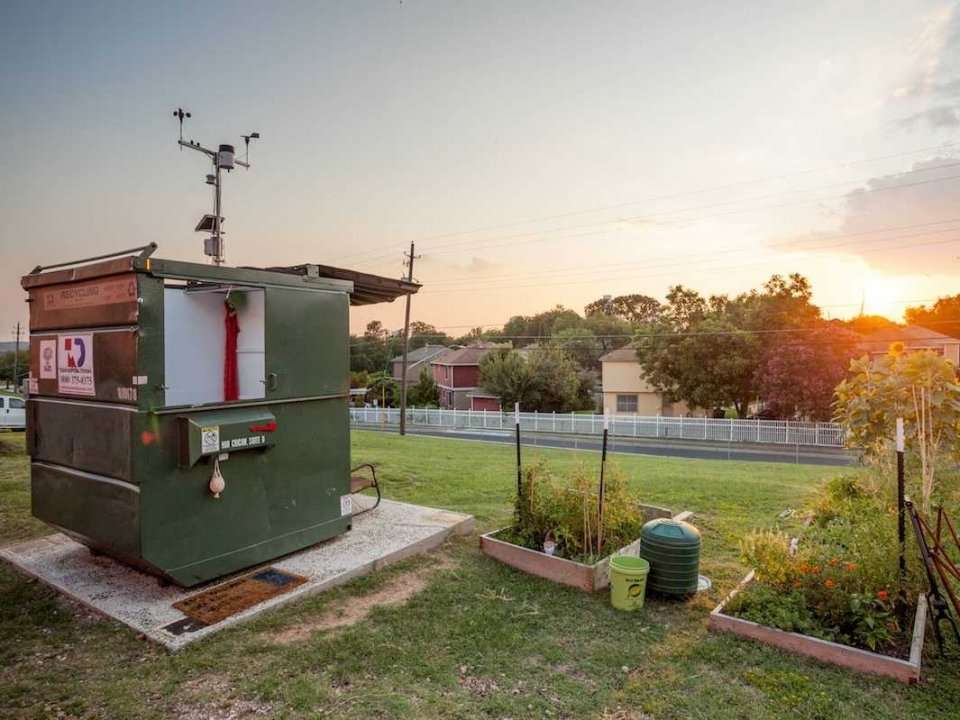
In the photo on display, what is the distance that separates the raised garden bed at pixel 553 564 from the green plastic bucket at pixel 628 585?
13.4 inches

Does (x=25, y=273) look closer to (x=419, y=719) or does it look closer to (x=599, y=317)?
(x=419, y=719)

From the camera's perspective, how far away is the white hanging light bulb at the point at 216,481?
482cm

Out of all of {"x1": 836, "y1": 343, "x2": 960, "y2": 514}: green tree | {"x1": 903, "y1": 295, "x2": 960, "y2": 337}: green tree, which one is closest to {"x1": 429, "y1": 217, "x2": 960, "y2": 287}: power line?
{"x1": 836, "y1": 343, "x2": 960, "y2": 514}: green tree

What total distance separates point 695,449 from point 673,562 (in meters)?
23.6

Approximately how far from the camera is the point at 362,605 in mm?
4750

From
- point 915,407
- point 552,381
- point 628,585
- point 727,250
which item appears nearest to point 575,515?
point 628,585

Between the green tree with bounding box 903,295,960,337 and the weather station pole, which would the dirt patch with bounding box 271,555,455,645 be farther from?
the green tree with bounding box 903,295,960,337

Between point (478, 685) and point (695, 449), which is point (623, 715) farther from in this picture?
point (695, 449)

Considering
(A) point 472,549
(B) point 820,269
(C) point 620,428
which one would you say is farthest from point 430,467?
(B) point 820,269

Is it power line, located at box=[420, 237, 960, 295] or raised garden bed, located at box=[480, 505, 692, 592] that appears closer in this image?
raised garden bed, located at box=[480, 505, 692, 592]

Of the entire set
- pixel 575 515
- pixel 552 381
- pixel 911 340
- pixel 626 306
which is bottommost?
pixel 575 515

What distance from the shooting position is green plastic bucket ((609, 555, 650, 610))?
185 inches

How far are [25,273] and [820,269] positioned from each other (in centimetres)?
3329

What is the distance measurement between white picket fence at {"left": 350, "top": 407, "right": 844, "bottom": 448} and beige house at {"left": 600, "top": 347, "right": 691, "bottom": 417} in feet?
12.9
